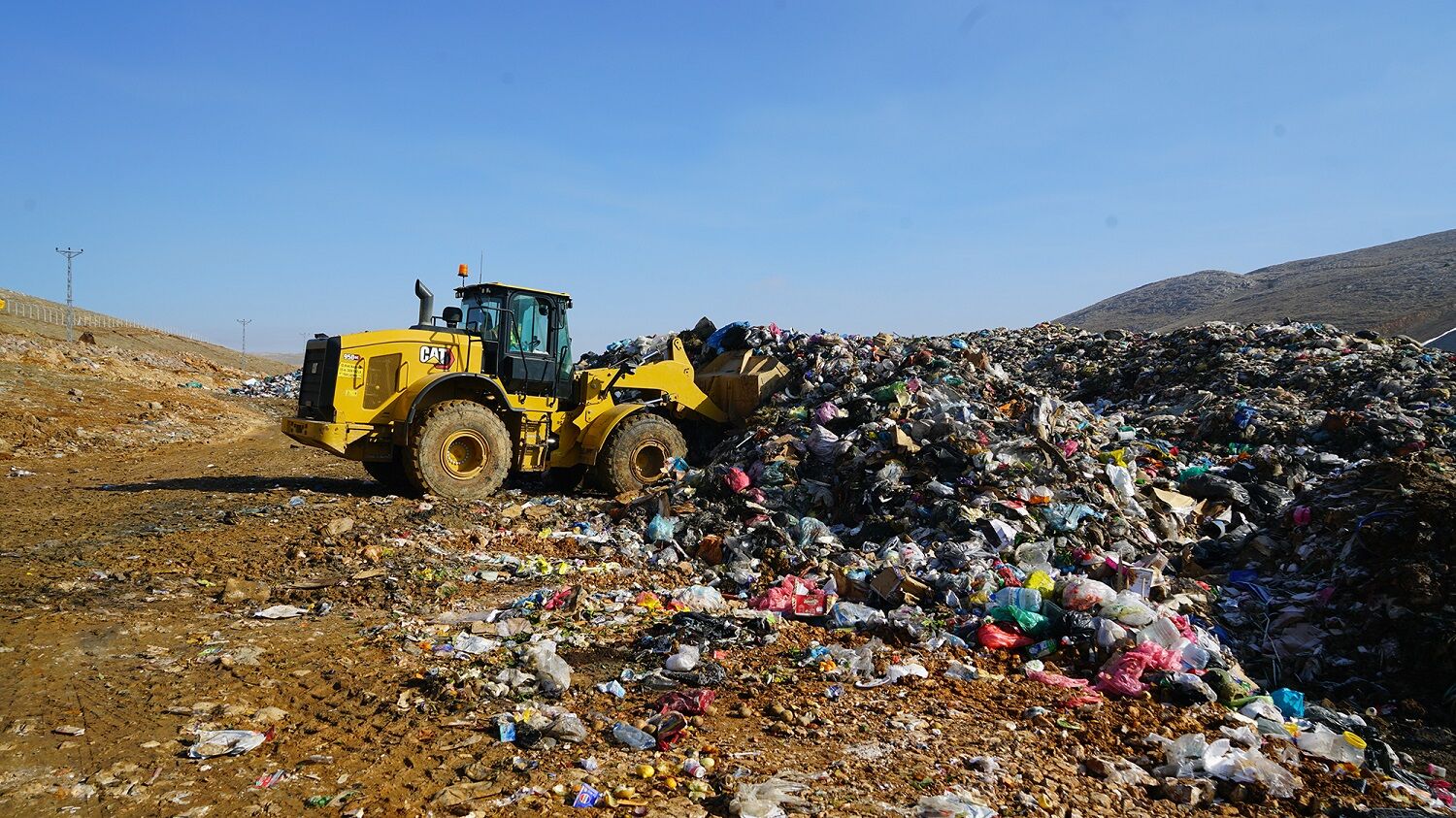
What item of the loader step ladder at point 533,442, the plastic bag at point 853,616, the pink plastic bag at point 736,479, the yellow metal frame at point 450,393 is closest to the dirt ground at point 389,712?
the plastic bag at point 853,616

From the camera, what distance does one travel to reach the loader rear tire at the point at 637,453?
27.3ft

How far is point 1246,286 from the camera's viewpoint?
47.2m

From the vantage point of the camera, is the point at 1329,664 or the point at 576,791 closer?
the point at 576,791

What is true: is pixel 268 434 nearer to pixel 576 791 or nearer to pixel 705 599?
pixel 705 599

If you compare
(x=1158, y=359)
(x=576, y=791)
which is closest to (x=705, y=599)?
(x=576, y=791)

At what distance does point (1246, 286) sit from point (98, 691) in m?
55.2

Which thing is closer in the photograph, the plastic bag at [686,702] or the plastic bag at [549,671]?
the plastic bag at [686,702]

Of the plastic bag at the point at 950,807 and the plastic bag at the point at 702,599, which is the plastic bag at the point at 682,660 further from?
the plastic bag at the point at 950,807

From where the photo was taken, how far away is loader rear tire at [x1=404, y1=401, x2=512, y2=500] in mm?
7387

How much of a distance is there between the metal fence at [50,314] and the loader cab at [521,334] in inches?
1362

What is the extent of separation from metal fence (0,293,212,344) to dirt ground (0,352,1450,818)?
36.5 meters

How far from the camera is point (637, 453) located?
27.8ft

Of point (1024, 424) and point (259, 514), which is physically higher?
point (1024, 424)

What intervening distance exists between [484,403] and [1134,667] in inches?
236
